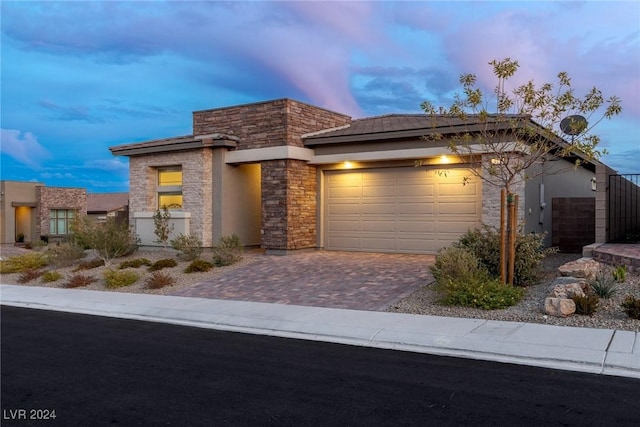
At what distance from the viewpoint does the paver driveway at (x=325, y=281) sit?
12305 millimetres

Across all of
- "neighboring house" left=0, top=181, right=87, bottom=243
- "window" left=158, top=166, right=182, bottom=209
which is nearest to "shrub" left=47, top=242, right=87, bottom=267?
"window" left=158, top=166, right=182, bottom=209

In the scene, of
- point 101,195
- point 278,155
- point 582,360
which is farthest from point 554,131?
point 101,195

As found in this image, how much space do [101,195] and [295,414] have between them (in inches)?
2133

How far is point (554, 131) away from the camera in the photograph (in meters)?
12.5

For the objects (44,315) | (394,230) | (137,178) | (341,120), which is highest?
(341,120)

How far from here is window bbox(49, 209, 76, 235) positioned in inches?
1547

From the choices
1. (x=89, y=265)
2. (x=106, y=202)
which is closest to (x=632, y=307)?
(x=89, y=265)

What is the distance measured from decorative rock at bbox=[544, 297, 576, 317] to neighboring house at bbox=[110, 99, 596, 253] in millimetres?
6845

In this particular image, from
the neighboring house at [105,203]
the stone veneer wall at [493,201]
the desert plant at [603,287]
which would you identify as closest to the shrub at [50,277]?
the stone veneer wall at [493,201]

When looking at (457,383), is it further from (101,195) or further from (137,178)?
(101,195)

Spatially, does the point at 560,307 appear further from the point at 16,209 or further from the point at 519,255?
the point at 16,209

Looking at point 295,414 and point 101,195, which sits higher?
point 101,195

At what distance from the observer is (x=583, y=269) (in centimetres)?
1208

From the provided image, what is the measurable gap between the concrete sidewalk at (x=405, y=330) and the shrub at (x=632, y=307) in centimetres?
84
